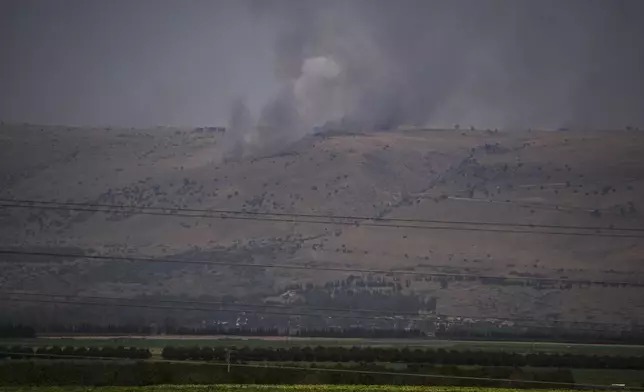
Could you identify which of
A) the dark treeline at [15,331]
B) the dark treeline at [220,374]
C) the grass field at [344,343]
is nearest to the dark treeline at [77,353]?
the grass field at [344,343]

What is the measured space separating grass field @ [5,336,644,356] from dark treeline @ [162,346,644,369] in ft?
0.51

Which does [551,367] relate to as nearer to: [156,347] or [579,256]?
[579,256]

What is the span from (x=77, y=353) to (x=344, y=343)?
710 cm

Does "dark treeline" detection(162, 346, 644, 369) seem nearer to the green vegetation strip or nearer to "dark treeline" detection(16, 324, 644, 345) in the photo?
"dark treeline" detection(16, 324, 644, 345)

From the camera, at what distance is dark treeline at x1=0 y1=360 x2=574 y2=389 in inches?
1011

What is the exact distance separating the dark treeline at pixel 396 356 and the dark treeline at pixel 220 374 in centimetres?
26

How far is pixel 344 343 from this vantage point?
89.6ft

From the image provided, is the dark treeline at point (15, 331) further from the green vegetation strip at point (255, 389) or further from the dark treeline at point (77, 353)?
the green vegetation strip at point (255, 389)

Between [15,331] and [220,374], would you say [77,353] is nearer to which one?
[15,331]

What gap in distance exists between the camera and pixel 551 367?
26.9m

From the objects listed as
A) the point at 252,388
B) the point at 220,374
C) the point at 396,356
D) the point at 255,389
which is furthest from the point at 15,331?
the point at 396,356

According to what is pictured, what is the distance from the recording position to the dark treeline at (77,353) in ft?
87.7

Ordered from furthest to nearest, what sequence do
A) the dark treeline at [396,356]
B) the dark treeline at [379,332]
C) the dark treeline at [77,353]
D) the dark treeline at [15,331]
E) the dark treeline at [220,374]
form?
the dark treeline at [15,331]
the dark treeline at [379,332]
the dark treeline at [396,356]
the dark treeline at [77,353]
the dark treeline at [220,374]

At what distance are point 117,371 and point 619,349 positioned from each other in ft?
43.9
